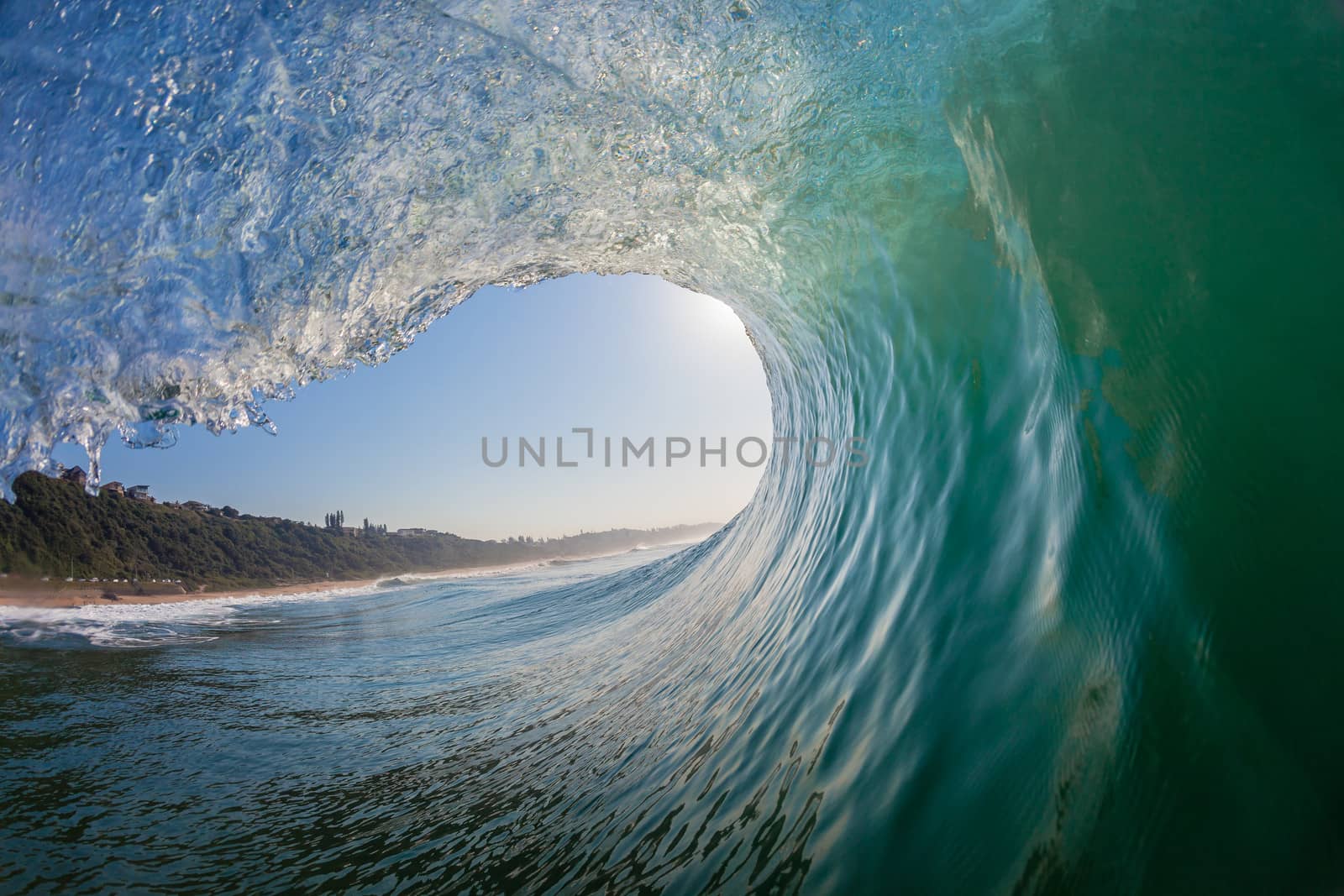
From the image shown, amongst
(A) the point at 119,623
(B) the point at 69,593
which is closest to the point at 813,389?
(A) the point at 119,623

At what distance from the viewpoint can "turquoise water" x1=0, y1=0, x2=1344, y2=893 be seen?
171 centimetres

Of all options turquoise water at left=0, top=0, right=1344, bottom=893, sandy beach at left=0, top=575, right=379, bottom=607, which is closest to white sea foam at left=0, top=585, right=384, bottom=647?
sandy beach at left=0, top=575, right=379, bottom=607

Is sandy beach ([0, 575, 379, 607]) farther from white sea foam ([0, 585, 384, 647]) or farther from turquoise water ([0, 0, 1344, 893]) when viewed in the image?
turquoise water ([0, 0, 1344, 893])

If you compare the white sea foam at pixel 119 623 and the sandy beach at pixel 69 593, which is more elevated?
the white sea foam at pixel 119 623

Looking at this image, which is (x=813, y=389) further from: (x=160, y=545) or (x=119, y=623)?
(x=160, y=545)

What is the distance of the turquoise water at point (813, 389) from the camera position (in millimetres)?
A: 1705

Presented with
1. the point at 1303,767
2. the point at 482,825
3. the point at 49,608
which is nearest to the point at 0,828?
the point at 482,825

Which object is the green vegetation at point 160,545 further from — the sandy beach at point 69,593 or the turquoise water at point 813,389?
the turquoise water at point 813,389

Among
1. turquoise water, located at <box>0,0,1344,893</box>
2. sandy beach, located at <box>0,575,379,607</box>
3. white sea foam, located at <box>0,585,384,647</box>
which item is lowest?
sandy beach, located at <box>0,575,379,607</box>

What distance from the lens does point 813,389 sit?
643 centimetres

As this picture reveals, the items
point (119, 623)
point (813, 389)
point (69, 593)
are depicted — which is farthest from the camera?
point (69, 593)

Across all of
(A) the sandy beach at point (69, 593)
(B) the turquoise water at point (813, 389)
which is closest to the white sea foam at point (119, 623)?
(A) the sandy beach at point (69, 593)

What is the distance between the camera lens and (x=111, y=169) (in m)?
3.54

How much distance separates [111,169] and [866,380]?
15.2ft
